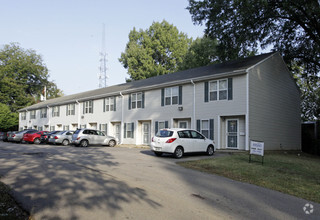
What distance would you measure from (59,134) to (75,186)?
719 inches

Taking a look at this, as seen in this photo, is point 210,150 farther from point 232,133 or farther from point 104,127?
point 104,127

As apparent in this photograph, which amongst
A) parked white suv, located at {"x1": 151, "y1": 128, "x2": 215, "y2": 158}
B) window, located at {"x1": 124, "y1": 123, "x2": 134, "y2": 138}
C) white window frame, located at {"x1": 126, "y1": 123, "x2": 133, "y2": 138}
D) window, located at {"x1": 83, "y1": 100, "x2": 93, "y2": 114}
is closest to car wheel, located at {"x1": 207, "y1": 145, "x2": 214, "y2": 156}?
parked white suv, located at {"x1": 151, "y1": 128, "x2": 215, "y2": 158}

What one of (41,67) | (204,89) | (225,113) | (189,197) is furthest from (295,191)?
(41,67)

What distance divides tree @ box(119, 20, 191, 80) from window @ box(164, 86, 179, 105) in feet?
79.0

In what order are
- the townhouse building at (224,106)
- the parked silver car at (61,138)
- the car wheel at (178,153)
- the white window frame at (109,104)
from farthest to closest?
the white window frame at (109,104) < the parked silver car at (61,138) < the townhouse building at (224,106) < the car wheel at (178,153)

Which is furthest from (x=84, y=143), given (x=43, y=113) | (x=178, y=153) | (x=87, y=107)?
(x=43, y=113)

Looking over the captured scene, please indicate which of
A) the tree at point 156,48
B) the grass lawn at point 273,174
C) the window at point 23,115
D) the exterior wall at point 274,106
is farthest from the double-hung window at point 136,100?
the window at point 23,115

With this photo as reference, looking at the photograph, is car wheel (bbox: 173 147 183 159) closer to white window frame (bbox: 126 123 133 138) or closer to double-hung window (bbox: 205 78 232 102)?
double-hung window (bbox: 205 78 232 102)

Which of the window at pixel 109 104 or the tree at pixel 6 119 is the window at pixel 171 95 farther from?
the tree at pixel 6 119

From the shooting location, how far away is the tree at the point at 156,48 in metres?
46.6

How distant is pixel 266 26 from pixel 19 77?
5024 centimetres

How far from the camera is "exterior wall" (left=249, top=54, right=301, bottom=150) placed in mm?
17953

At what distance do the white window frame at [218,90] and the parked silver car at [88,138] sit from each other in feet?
30.7

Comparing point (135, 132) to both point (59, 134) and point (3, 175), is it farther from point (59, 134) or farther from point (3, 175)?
point (3, 175)
